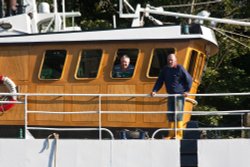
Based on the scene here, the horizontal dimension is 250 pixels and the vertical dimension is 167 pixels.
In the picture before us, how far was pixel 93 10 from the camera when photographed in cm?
2544

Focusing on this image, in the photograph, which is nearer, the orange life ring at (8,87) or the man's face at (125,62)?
the man's face at (125,62)

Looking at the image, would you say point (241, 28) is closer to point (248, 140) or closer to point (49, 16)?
point (49, 16)

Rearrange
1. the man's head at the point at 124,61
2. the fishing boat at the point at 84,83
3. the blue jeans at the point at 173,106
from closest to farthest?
1. the blue jeans at the point at 173,106
2. the fishing boat at the point at 84,83
3. the man's head at the point at 124,61

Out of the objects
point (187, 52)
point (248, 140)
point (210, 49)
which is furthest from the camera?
point (210, 49)

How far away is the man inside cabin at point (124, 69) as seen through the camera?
12133 mm

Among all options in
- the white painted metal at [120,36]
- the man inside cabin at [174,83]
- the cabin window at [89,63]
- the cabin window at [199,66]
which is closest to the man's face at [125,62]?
the white painted metal at [120,36]

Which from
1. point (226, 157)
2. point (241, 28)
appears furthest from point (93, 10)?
point (226, 157)

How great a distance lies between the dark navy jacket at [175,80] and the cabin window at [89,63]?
5.22ft

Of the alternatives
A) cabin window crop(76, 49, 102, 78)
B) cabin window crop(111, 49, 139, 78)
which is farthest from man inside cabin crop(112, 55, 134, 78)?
cabin window crop(76, 49, 102, 78)

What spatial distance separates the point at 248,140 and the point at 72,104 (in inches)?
136

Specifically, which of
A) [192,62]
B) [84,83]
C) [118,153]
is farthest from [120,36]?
[118,153]

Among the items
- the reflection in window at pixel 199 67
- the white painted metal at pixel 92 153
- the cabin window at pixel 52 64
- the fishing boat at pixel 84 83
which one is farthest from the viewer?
the reflection in window at pixel 199 67

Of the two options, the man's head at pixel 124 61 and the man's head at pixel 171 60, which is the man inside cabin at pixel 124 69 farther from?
the man's head at pixel 171 60

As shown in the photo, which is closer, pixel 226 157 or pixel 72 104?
pixel 226 157
